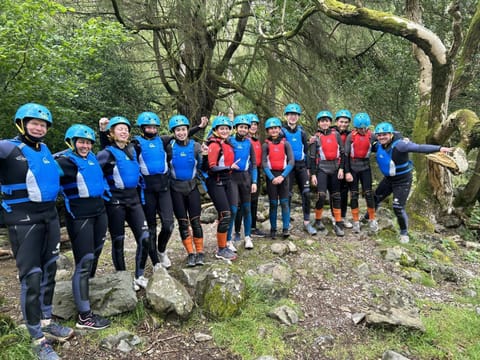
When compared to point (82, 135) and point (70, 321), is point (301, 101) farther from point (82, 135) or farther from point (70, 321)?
point (70, 321)

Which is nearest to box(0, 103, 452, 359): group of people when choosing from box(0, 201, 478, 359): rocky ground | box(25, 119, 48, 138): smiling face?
box(25, 119, 48, 138): smiling face

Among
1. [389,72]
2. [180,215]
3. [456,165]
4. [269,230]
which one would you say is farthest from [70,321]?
[389,72]

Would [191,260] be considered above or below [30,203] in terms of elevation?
below

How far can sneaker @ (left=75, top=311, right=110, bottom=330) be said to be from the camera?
3827 mm

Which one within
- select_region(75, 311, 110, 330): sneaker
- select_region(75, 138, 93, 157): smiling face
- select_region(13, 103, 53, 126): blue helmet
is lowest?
select_region(75, 311, 110, 330): sneaker

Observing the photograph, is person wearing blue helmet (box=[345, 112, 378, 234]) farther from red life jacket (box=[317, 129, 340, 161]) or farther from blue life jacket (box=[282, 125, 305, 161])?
blue life jacket (box=[282, 125, 305, 161])

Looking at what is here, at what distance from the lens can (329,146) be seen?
6.77 meters

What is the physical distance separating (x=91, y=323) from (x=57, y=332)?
0.34 metres

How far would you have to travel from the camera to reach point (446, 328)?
4148 millimetres

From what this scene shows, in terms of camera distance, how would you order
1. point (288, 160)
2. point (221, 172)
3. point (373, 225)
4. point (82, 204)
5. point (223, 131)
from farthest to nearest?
point (373, 225) → point (288, 160) → point (223, 131) → point (221, 172) → point (82, 204)

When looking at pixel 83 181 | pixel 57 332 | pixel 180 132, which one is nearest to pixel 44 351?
pixel 57 332

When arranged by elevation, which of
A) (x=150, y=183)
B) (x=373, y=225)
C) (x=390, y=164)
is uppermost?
(x=390, y=164)

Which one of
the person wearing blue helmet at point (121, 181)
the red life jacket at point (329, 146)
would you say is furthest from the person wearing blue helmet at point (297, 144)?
the person wearing blue helmet at point (121, 181)

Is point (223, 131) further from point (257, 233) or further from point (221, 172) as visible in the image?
point (257, 233)
